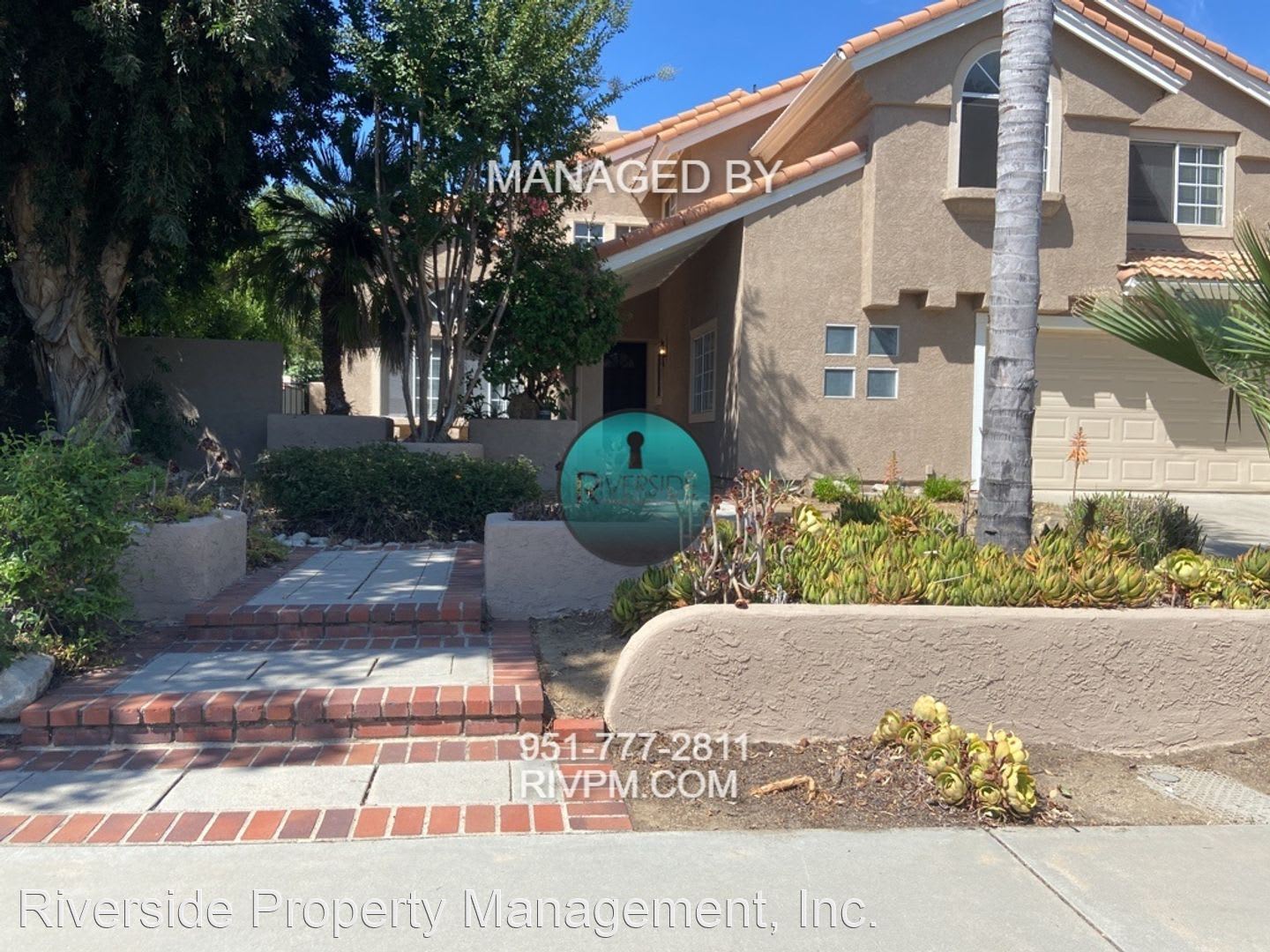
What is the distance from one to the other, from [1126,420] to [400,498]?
940 centimetres

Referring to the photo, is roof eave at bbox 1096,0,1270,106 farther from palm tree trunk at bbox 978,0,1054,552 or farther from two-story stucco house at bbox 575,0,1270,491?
palm tree trunk at bbox 978,0,1054,552

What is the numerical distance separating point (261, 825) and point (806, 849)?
7.03 feet

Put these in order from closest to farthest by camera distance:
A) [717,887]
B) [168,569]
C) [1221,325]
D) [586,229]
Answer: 1. [717,887]
2. [1221,325]
3. [168,569]
4. [586,229]

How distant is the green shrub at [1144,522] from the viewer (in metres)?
7.15

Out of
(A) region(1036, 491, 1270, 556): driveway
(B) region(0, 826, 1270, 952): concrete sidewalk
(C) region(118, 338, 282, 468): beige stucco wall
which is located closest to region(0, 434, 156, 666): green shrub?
(B) region(0, 826, 1270, 952): concrete sidewalk

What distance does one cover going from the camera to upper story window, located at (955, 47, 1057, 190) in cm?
1183

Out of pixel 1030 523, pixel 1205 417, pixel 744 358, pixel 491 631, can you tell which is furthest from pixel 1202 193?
pixel 491 631

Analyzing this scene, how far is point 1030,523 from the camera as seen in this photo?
19.5 feet

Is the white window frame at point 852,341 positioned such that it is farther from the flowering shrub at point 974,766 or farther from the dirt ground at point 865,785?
the flowering shrub at point 974,766

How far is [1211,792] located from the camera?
4.63 metres

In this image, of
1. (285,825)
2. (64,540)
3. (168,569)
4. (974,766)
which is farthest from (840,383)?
(285,825)

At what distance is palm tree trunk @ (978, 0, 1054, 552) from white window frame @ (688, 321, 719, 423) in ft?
23.7

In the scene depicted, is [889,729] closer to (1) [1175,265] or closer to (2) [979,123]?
(2) [979,123]

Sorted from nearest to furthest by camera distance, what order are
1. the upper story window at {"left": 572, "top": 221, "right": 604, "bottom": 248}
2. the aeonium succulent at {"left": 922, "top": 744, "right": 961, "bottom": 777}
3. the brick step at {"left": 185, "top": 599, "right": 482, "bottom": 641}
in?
the aeonium succulent at {"left": 922, "top": 744, "right": 961, "bottom": 777}, the brick step at {"left": 185, "top": 599, "right": 482, "bottom": 641}, the upper story window at {"left": 572, "top": 221, "right": 604, "bottom": 248}
